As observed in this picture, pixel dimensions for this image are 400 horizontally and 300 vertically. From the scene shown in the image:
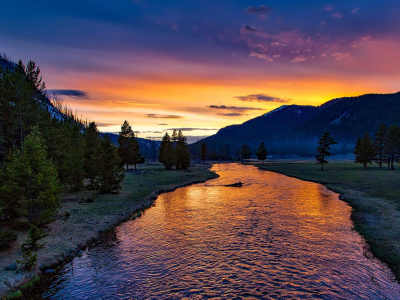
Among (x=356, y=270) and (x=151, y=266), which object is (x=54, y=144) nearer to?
(x=151, y=266)

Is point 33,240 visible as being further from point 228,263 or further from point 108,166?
point 108,166

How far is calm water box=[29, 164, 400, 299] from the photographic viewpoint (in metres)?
14.2

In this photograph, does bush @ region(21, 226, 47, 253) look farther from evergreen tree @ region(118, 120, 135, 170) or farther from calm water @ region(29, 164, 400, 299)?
evergreen tree @ region(118, 120, 135, 170)

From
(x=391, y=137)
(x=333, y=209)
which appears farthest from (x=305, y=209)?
(x=391, y=137)

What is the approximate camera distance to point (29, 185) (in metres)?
19.5

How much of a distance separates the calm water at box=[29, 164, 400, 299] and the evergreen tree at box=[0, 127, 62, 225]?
5447 millimetres

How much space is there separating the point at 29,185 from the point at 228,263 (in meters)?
16.7

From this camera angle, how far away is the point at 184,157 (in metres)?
104

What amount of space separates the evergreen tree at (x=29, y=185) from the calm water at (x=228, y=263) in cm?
545

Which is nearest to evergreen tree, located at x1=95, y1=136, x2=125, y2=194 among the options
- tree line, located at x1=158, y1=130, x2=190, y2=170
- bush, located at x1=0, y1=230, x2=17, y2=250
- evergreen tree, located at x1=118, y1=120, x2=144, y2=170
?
bush, located at x1=0, y1=230, x2=17, y2=250

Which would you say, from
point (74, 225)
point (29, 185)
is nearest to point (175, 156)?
point (74, 225)

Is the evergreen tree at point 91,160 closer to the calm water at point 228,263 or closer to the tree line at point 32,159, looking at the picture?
the tree line at point 32,159

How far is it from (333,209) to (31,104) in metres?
40.9

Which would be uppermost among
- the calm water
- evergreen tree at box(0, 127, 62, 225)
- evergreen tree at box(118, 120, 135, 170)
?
evergreen tree at box(118, 120, 135, 170)
